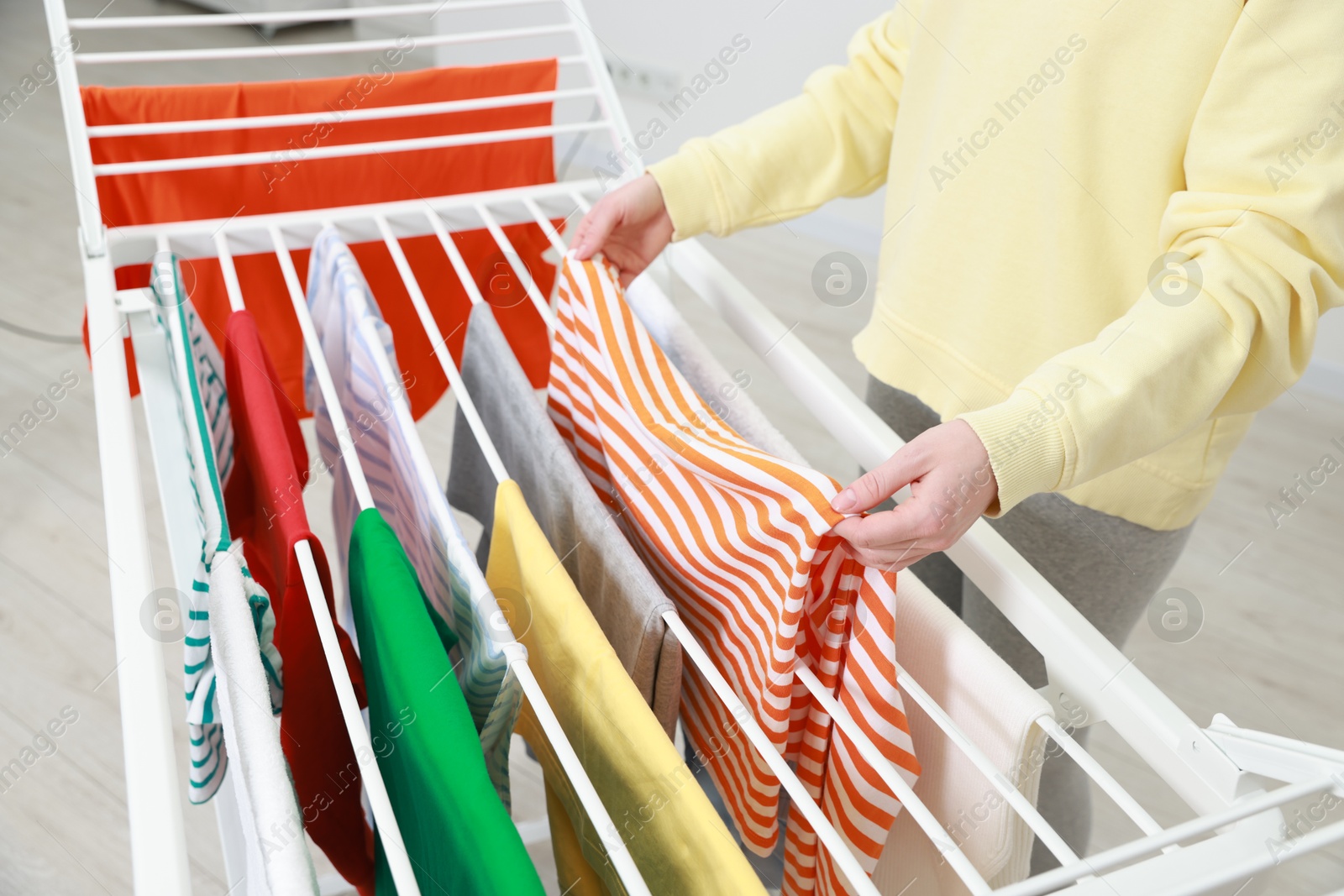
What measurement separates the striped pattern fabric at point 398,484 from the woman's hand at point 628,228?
183mm

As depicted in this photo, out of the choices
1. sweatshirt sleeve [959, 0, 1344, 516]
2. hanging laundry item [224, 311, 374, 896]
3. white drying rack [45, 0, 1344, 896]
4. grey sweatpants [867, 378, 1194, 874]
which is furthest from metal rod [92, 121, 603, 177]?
sweatshirt sleeve [959, 0, 1344, 516]

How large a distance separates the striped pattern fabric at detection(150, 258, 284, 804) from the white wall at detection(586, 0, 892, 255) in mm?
2205

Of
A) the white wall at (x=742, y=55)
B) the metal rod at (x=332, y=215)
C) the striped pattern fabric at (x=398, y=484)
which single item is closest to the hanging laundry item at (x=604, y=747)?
the striped pattern fabric at (x=398, y=484)

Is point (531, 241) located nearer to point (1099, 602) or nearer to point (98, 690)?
point (1099, 602)

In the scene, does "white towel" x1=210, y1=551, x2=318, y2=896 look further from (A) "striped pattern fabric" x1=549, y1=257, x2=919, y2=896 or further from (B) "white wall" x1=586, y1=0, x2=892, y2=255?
(B) "white wall" x1=586, y1=0, x2=892, y2=255

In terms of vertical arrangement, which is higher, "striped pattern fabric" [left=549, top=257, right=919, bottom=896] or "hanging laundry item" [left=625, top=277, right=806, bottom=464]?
"hanging laundry item" [left=625, top=277, right=806, bottom=464]

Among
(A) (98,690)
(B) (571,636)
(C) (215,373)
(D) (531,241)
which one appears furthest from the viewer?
(A) (98,690)

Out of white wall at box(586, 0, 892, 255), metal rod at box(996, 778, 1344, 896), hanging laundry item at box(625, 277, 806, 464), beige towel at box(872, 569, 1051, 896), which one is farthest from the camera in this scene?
white wall at box(586, 0, 892, 255)

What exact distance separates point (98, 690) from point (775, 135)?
4.46 ft

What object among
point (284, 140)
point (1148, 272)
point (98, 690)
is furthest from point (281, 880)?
point (98, 690)

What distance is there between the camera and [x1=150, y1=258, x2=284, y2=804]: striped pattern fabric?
65cm

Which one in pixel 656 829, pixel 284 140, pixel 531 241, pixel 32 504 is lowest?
→ pixel 656 829

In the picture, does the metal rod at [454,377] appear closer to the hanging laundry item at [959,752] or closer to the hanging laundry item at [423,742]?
the hanging laundry item at [423,742]

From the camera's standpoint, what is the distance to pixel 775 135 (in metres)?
0.94
